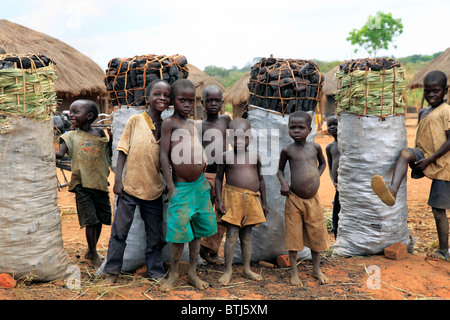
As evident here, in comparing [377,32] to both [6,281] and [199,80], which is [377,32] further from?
[6,281]

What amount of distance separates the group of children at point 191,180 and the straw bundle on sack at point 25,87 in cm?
56

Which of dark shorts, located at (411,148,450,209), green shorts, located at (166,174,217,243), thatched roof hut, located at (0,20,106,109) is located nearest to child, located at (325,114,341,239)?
dark shorts, located at (411,148,450,209)

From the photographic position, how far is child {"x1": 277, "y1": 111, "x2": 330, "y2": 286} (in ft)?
10.7

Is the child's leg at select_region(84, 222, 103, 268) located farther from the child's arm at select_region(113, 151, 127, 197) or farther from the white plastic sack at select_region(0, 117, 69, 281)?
the child's arm at select_region(113, 151, 127, 197)

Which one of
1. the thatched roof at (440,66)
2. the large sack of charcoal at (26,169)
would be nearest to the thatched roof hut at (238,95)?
the thatched roof at (440,66)

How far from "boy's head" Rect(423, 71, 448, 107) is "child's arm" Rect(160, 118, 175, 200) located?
2.70 m

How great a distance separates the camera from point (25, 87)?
2959 millimetres

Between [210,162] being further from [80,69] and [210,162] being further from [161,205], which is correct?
[80,69]

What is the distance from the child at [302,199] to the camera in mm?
3248

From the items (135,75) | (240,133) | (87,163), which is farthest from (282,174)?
(87,163)

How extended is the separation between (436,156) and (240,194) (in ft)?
6.77

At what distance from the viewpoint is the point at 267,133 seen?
365 cm

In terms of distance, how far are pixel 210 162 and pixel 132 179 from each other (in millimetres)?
831

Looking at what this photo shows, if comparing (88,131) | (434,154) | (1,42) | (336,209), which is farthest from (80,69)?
(434,154)
